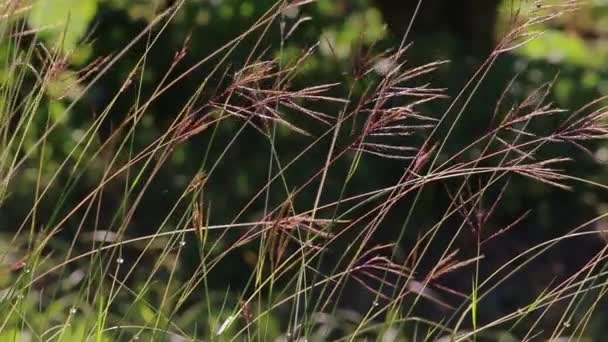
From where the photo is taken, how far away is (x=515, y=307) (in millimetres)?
4848

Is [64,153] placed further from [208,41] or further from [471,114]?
[471,114]

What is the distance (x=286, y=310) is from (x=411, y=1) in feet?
5.13

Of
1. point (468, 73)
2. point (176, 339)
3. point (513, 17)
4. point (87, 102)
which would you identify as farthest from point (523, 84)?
point (513, 17)

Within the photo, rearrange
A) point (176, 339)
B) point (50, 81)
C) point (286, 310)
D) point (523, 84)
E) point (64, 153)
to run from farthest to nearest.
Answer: point (523, 84) → point (64, 153) → point (286, 310) → point (176, 339) → point (50, 81)

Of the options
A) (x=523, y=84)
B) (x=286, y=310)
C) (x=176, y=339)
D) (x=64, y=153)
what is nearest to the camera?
(x=176, y=339)

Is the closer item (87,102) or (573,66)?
(87,102)

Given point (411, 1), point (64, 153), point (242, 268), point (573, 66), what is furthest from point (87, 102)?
point (573, 66)

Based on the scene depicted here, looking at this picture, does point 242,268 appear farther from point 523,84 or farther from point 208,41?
point 523,84

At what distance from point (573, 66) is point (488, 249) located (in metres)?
0.95

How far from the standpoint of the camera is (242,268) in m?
4.76

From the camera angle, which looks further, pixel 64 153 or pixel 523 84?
pixel 523 84

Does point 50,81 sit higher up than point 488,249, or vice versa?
point 50,81

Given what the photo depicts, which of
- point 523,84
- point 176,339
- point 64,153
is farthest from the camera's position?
point 523,84

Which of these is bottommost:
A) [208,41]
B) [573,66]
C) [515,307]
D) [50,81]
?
[515,307]
